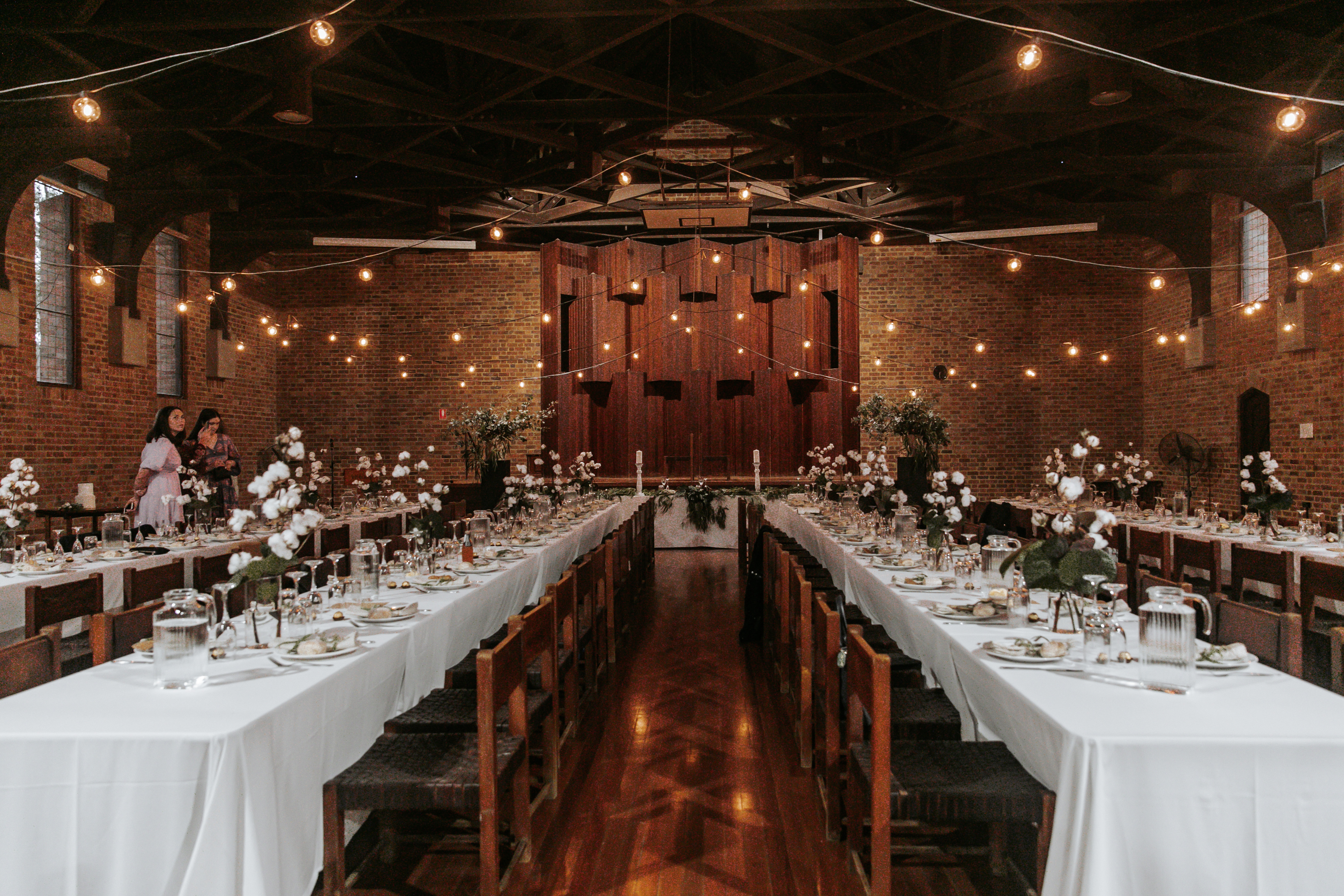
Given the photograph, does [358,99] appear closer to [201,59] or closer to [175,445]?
[201,59]

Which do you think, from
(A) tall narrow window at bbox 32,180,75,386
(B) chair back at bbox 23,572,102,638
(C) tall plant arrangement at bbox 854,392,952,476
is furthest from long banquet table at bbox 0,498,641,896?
(C) tall plant arrangement at bbox 854,392,952,476

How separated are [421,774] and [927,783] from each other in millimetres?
1383

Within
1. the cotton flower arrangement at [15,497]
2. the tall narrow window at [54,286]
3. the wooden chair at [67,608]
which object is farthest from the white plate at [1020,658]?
the tall narrow window at [54,286]

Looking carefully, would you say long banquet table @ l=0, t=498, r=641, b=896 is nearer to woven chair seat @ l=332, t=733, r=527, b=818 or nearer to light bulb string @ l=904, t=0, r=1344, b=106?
woven chair seat @ l=332, t=733, r=527, b=818

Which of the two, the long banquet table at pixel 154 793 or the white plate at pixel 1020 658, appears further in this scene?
→ the white plate at pixel 1020 658

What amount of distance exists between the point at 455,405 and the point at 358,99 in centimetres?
681

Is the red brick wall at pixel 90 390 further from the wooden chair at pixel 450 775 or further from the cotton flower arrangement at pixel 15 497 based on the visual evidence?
the wooden chair at pixel 450 775

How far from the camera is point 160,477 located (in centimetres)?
712

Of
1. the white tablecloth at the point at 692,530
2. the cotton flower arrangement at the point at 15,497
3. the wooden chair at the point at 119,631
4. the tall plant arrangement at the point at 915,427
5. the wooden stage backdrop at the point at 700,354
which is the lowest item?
the white tablecloth at the point at 692,530

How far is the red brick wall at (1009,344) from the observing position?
43.8 feet

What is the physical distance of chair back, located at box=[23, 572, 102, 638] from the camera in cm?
335

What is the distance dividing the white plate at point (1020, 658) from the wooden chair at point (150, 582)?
3077 millimetres

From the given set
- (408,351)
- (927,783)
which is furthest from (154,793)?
(408,351)

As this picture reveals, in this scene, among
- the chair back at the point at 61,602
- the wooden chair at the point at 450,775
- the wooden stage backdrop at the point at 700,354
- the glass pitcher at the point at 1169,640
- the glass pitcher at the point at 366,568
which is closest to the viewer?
the glass pitcher at the point at 1169,640
